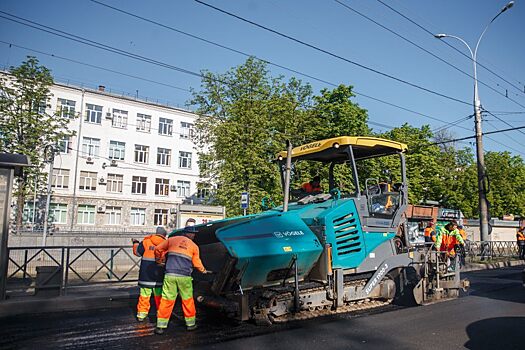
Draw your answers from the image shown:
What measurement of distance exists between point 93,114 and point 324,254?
33.3 meters

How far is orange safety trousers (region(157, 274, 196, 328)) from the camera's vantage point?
6074mm

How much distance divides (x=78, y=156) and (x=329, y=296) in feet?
107

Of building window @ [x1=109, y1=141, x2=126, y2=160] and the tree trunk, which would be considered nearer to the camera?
the tree trunk

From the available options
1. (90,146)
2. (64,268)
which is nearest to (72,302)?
(64,268)

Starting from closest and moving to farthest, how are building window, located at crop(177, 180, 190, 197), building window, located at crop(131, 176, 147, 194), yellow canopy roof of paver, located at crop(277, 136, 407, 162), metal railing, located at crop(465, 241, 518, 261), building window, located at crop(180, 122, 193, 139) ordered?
yellow canopy roof of paver, located at crop(277, 136, 407, 162)
metal railing, located at crop(465, 241, 518, 261)
building window, located at crop(131, 176, 147, 194)
building window, located at crop(177, 180, 190, 197)
building window, located at crop(180, 122, 193, 139)

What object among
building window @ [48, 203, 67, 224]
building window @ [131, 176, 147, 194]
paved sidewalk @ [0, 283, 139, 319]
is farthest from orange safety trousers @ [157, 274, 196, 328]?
building window @ [131, 176, 147, 194]

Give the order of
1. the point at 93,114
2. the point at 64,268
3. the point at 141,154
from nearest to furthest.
→ the point at 64,268, the point at 93,114, the point at 141,154

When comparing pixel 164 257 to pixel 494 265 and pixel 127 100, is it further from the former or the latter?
pixel 127 100

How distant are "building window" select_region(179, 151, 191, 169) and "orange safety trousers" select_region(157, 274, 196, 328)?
34.8 meters

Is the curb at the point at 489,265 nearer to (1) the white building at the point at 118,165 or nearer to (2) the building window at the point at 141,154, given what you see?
(1) the white building at the point at 118,165

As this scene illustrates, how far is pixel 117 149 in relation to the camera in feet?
121

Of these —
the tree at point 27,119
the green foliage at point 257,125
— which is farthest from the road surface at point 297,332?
the tree at point 27,119

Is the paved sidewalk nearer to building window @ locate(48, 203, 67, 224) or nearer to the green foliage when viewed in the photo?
the green foliage

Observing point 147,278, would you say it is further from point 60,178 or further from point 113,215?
point 113,215
